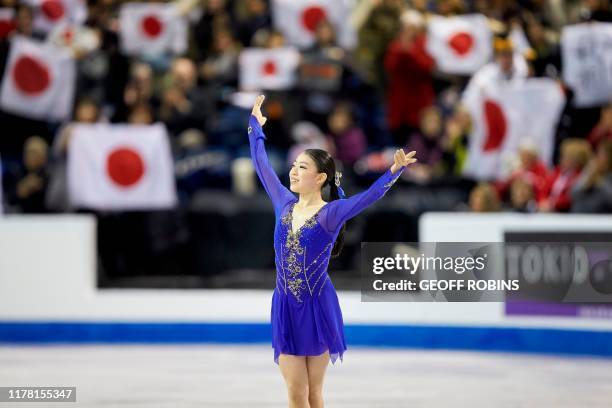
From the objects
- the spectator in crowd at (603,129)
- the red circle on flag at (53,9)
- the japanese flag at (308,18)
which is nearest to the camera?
the spectator in crowd at (603,129)

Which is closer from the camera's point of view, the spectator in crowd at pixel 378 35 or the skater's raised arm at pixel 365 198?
the skater's raised arm at pixel 365 198

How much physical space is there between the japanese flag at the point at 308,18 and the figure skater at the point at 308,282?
25.3 feet

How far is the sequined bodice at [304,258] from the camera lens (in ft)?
17.8

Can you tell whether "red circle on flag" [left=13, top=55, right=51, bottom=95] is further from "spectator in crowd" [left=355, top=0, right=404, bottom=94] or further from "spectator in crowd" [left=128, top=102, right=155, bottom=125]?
"spectator in crowd" [left=355, top=0, right=404, bottom=94]

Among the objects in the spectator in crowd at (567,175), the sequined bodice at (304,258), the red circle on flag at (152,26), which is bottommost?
the sequined bodice at (304,258)

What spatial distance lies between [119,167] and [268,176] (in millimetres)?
5895

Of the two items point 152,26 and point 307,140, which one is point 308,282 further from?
point 152,26

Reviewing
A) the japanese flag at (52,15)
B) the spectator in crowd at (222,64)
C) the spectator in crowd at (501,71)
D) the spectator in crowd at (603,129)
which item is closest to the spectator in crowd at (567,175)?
the spectator in crowd at (603,129)

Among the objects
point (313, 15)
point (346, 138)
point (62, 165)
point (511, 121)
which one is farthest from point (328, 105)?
point (62, 165)

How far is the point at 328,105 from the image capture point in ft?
40.1

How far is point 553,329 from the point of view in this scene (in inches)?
381

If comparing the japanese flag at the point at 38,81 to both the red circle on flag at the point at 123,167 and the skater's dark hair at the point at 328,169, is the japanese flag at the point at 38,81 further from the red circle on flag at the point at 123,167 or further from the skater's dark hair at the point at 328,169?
the skater's dark hair at the point at 328,169

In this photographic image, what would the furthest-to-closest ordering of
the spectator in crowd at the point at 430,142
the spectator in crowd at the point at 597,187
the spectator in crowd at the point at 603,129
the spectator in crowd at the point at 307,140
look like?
the spectator in crowd at the point at 430,142
the spectator in crowd at the point at 307,140
the spectator in crowd at the point at 603,129
the spectator in crowd at the point at 597,187

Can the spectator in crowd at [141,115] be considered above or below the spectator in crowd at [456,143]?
above
